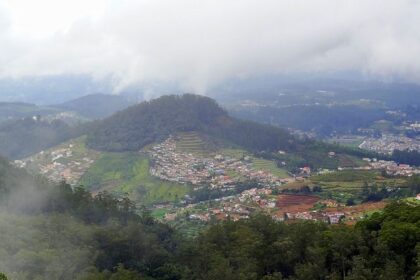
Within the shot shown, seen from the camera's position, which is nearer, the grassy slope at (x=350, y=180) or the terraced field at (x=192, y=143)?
the grassy slope at (x=350, y=180)

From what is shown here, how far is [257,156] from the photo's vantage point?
281ft

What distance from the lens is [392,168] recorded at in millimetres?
75812

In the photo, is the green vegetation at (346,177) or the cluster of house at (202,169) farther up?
the cluster of house at (202,169)

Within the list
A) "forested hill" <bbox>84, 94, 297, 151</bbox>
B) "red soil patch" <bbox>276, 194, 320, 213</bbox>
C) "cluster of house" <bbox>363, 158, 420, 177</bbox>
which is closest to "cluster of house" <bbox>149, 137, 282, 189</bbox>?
"forested hill" <bbox>84, 94, 297, 151</bbox>

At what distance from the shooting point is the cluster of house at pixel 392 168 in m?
69.4

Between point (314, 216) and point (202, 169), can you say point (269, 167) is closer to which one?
point (202, 169)

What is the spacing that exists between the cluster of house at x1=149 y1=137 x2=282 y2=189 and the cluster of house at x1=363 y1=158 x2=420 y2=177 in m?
16.7

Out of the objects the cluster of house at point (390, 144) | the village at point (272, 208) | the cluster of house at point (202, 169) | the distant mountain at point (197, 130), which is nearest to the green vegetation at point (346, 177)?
the cluster of house at point (202, 169)

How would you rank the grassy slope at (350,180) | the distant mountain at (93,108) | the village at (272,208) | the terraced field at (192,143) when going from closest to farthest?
1. the village at (272,208)
2. the grassy slope at (350,180)
3. the terraced field at (192,143)
4. the distant mountain at (93,108)

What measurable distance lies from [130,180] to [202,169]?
10.9 meters

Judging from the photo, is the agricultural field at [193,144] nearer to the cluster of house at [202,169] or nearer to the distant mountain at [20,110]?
the cluster of house at [202,169]

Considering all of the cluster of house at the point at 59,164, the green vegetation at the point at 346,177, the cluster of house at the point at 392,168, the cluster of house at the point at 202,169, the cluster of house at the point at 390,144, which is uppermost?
the cluster of house at the point at 59,164

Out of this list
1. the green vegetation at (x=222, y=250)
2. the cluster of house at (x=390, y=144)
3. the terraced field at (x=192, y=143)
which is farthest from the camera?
the cluster of house at (x=390, y=144)

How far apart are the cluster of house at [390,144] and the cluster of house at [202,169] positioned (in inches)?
1991
